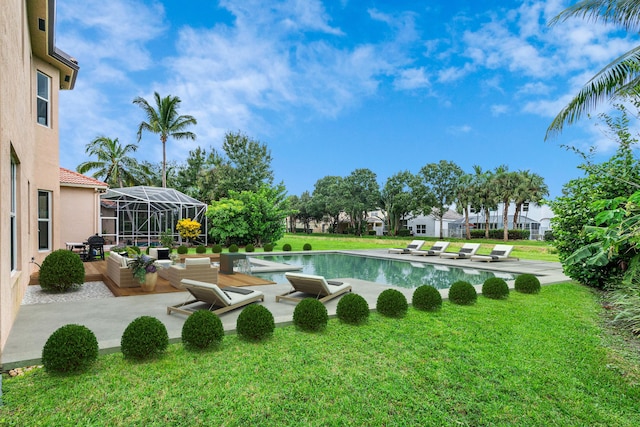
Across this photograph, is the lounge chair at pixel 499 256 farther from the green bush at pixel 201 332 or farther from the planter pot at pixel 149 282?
the green bush at pixel 201 332

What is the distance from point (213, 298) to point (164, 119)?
86.9ft

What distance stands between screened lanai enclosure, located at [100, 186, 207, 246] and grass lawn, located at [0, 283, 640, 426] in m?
19.3

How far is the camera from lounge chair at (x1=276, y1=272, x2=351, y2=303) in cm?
749

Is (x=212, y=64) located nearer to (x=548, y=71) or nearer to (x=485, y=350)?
(x=548, y=71)

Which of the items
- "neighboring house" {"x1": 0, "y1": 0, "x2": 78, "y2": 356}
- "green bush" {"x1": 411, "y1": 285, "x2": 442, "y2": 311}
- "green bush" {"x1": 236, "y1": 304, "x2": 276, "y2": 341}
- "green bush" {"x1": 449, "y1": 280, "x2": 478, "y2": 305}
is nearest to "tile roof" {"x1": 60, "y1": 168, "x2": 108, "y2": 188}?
"neighboring house" {"x1": 0, "y1": 0, "x2": 78, "y2": 356}

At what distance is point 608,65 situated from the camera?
10.8 m

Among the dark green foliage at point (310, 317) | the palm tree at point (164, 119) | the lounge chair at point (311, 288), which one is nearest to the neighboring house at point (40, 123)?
the lounge chair at point (311, 288)

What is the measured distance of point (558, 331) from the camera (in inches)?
250

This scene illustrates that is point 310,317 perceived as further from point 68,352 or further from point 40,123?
point 40,123

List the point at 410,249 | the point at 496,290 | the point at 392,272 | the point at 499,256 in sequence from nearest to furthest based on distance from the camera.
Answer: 1. the point at 496,290
2. the point at 392,272
3. the point at 499,256
4. the point at 410,249

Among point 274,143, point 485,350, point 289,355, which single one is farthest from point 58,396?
point 274,143

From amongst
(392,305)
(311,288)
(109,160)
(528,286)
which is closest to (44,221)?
(311,288)

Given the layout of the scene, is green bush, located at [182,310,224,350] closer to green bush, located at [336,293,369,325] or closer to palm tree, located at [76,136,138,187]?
green bush, located at [336,293,369,325]

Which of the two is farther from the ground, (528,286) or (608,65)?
(608,65)
